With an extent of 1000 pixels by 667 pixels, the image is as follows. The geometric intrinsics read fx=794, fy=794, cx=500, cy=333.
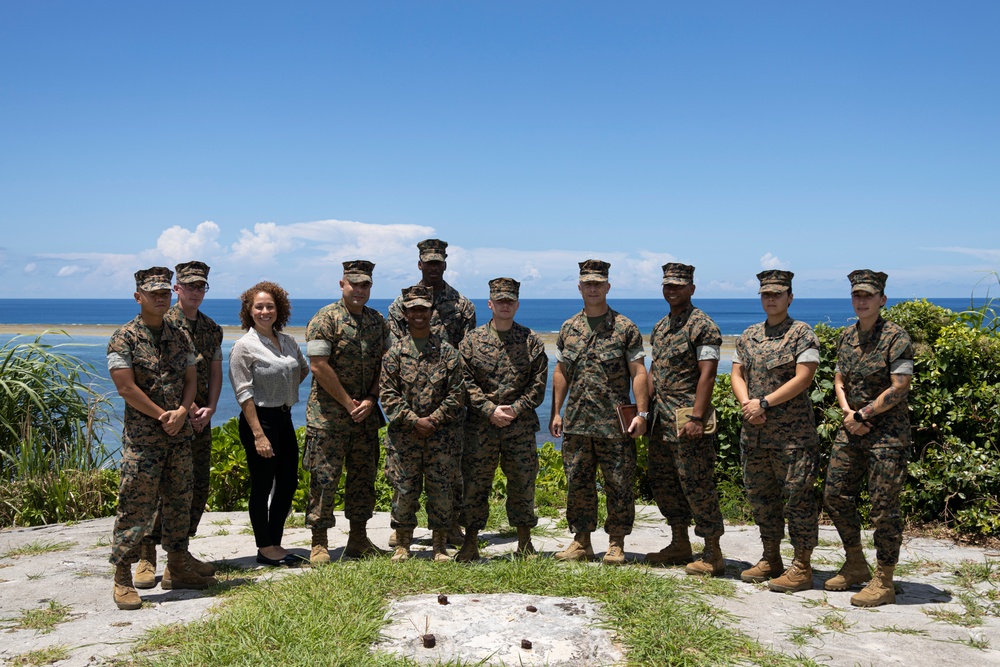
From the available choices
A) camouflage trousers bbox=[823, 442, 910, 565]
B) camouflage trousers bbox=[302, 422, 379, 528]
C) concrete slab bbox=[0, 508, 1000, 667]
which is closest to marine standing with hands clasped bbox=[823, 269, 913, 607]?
camouflage trousers bbox=[823, 442, 910, 565]

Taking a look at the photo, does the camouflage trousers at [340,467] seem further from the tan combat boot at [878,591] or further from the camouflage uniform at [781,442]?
the tan combat boot at [878,591]

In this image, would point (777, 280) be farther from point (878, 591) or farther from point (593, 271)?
point (878, 591)

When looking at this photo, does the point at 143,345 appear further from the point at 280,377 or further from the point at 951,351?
the point at 951,351

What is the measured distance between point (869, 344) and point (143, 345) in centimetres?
501

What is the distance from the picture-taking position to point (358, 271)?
625 centimetres

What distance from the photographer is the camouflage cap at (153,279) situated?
5.41m

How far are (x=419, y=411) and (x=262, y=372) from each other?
1.25 m

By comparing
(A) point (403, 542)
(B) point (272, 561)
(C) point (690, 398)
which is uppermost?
(C) point (690, 398)

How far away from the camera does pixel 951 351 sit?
7.01m

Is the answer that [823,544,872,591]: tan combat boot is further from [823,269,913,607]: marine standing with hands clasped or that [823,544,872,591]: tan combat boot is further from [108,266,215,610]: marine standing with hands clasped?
[108,266,215,610]: marine standing with hands clasped

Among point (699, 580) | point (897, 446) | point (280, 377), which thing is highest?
point (280, 377)

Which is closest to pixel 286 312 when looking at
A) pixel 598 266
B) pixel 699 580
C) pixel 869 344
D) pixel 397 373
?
pixel 397 373

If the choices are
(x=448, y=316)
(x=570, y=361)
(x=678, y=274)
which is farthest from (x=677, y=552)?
(x=448, y=316)

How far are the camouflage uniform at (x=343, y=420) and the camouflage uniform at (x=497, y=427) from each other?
0.76m
